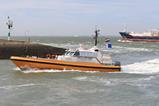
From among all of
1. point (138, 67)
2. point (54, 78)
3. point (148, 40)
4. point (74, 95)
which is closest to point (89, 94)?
point (74, 95)

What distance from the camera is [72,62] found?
27.5m

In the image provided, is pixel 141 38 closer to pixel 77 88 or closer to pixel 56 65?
pixel 56 65

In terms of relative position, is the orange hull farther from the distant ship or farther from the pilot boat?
the distant ship

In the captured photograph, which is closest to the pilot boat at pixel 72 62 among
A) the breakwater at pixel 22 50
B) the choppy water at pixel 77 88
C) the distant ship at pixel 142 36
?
the choppy water at pixel 77 88

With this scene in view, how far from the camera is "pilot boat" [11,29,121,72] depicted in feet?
90.2

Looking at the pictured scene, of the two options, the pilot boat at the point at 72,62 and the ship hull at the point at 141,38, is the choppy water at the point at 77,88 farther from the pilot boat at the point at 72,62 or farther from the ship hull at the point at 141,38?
the ship hull at the point at 141,38

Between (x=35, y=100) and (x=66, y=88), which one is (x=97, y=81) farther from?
(x=35, y=100)

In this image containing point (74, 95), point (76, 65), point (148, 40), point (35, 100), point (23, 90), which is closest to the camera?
point (35, 100)

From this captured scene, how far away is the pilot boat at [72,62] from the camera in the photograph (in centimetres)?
2748

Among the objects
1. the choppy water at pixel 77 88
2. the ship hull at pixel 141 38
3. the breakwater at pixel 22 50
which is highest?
the ship hull at pixel 141 38

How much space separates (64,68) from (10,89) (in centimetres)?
780

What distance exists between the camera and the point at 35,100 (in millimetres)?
17422

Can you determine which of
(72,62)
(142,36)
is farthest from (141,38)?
(72,62)

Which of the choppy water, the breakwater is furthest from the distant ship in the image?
the choppy water
